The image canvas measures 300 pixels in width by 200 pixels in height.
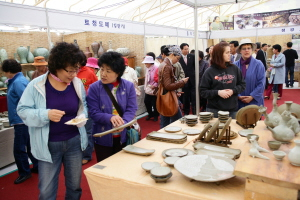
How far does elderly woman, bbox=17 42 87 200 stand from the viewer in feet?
4.87

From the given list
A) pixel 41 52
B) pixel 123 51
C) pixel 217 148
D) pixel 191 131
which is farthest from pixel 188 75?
pixel 217 148

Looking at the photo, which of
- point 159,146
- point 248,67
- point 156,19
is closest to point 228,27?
point 156,19

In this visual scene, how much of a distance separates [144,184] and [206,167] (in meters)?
0.36

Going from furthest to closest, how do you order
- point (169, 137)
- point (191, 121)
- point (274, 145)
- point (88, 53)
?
point (88, 53) → point (191, 121) → point (169, 137) → point (274, 145)

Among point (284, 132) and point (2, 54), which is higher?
point (2, 54)

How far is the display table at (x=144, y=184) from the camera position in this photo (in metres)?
1.15

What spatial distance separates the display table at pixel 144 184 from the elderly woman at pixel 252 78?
3.36 feet

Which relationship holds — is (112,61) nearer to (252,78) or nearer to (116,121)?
(116,121)

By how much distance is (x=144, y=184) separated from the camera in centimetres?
126

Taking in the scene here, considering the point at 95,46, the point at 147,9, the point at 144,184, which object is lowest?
the point at 144,184

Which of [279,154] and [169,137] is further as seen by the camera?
[169,137]

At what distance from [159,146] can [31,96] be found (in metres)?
0.96

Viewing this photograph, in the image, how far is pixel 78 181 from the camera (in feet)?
5.66

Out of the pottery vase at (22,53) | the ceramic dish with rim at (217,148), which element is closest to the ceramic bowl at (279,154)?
the ceramic dish with rim at (217,148)
